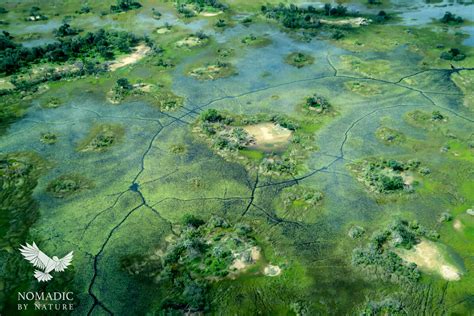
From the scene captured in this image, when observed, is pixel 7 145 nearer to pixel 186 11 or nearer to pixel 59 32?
pixel 59 32

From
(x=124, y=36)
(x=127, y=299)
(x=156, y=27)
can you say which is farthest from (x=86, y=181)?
(x=156, y=27)

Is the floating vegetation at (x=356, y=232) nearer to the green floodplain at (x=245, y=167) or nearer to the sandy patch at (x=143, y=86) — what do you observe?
the green floodplain at (x=245, y=167)

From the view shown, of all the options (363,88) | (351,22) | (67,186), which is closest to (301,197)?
(67,186)

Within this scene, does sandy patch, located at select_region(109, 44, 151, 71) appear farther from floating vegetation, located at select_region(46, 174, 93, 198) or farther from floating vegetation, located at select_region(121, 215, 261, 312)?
floating vegetation, located at select_region(121, 215, 261, 312)

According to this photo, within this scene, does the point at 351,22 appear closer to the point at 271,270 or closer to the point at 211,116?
the point at 211,116

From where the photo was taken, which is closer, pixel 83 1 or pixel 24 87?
pixel 24 87

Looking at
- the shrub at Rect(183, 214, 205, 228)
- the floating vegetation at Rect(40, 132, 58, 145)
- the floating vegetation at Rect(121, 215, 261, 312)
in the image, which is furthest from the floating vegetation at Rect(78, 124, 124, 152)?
the floating vegetation at Rect(121, 215, 261, 312)
